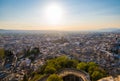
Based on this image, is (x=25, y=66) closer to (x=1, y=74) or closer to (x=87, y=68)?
(x=1, y=74)

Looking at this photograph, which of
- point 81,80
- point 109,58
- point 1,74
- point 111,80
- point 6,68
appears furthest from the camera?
point 109,58

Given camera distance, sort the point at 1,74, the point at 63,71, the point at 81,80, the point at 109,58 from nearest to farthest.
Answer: the point at 81,80 < the point at 63,71 < the point at 1,74 < the point at 109,58

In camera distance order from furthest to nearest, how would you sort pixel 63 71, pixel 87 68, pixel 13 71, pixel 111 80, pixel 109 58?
pixel 109 58 → pixel 13 71 → pixel 87 68 → pixel 63 71 → pixel 111 80

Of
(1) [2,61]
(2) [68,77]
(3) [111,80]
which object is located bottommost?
(1) [2,61]

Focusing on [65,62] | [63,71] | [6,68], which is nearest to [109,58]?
[65,62]

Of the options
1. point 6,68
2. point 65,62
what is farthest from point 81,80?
point 6,68

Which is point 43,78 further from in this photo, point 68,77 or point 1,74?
point 1,74

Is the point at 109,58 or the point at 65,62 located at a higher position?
the point at 65,62

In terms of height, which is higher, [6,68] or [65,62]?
[65,62]

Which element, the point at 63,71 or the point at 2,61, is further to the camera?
the point at 2,61
